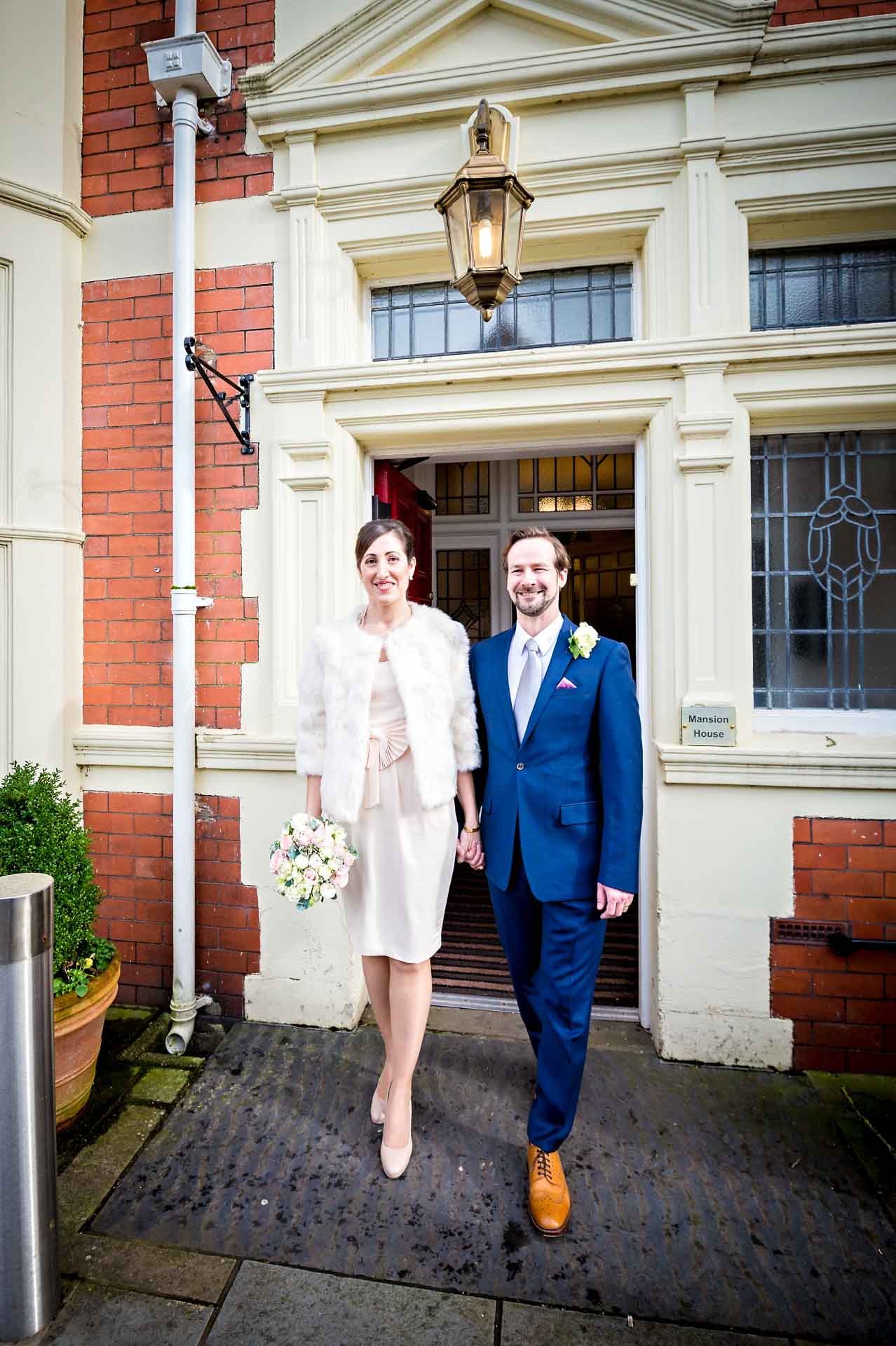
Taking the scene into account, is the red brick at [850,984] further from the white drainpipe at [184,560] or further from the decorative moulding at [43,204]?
the decorative moulding at [43,204]

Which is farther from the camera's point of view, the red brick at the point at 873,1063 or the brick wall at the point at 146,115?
the brick wall at the point at 146,115

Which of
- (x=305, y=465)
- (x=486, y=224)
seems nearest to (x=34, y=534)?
(x=305, y=465)

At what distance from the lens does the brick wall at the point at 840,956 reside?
2.68 meters

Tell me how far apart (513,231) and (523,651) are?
5.27 feet

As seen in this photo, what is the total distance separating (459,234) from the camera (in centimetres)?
246

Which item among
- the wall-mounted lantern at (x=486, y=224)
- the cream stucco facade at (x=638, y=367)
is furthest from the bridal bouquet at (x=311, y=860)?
the wall-mounted lantern at (x=486, y=224)

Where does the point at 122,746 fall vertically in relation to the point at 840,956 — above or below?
above

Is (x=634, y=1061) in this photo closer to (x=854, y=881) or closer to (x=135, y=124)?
(x=854, y=881)

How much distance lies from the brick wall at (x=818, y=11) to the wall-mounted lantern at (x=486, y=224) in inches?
53.7

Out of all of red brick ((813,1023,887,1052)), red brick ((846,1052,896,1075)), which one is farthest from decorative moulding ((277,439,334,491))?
red brick ((846,1052,896,1075))

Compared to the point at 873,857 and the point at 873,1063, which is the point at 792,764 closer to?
the point at 873,857

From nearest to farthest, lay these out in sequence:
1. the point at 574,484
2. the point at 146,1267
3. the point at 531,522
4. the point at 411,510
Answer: the point at 146,1267
the point at 411,510
the point at 574,484
the point at 531,522

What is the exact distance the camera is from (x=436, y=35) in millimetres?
2881

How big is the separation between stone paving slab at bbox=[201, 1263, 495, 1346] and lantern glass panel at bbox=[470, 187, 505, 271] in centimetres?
325
